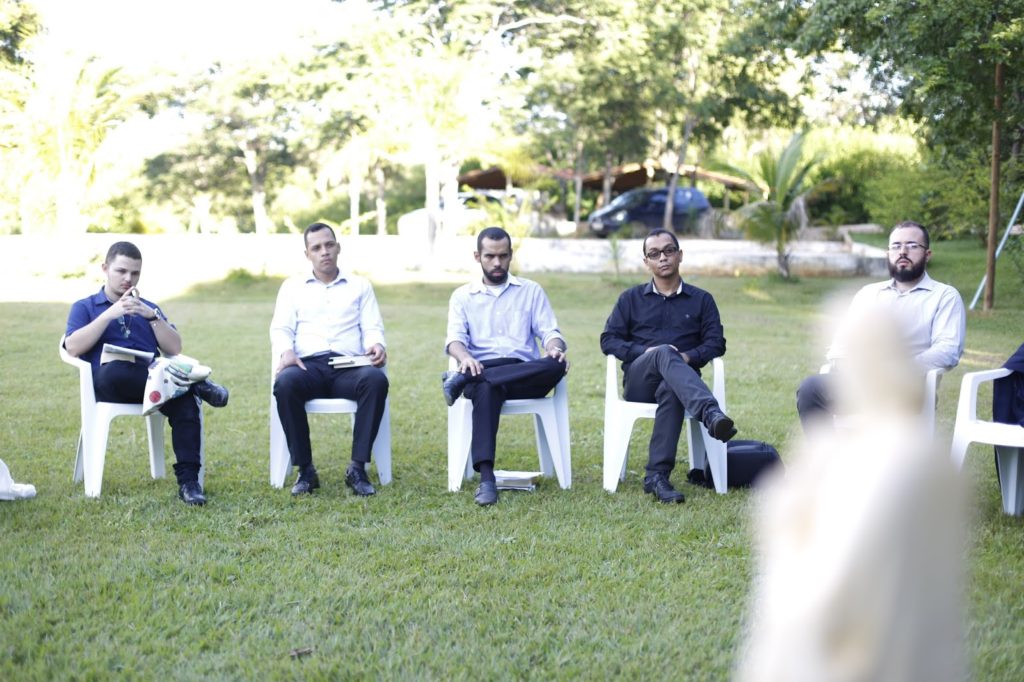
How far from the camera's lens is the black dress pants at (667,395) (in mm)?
5133

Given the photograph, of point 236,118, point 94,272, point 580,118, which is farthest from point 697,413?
point 236,118

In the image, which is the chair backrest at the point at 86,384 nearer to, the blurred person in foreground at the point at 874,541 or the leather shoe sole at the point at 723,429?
the leather shoe sole at the point at 723,429

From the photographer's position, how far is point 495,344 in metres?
5.94

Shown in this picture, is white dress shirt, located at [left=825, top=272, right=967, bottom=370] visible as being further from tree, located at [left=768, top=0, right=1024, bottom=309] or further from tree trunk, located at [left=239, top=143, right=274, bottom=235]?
tree trunk, located at [left=239, top=143, right=274, bottom=235]

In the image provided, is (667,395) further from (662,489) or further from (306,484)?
(306,484)

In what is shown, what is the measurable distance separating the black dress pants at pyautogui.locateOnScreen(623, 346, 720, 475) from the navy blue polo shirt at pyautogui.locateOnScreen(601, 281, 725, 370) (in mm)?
244

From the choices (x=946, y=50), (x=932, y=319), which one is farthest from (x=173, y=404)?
(x=946, y=50)

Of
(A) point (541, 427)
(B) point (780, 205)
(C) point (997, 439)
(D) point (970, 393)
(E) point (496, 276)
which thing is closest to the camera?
(C) point (997, 439)

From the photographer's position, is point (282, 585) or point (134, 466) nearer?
point (282, 585)

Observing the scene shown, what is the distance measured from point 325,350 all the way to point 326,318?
0.61 ft

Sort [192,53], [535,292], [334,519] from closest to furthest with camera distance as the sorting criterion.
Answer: [334,519] < [535,292] < [192,53]

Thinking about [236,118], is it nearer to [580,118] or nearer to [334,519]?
[580,118]

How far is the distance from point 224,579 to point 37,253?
18.6 meters

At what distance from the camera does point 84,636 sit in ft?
11.1
